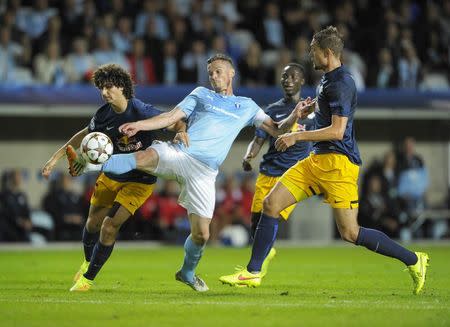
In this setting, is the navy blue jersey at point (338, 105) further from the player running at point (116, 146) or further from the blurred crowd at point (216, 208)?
the blurred crowd at point (216, 208)

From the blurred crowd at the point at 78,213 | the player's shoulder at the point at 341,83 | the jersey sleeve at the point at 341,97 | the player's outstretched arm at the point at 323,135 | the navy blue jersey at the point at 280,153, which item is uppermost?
the player's shoulder at the point at 341,83

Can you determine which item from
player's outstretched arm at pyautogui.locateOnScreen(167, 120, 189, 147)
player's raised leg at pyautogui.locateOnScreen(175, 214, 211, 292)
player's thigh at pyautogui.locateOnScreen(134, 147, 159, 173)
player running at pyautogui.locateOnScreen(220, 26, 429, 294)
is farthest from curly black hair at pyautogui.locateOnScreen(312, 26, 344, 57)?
player's raised leg at pyautogui.locateOnScreen(175, 214, 211, 292)

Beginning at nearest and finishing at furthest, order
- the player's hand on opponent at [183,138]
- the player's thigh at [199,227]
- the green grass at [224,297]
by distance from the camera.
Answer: the green grass at [224,297], the player's hand on opponent at [183,138], the player's thigh at [199,227]

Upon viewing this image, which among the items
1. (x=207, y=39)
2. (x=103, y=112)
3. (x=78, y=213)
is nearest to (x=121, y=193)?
(x=103, y=112)

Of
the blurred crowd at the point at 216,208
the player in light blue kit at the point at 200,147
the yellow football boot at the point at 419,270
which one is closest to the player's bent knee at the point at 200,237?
the player in light blue kit at the point at 200,147

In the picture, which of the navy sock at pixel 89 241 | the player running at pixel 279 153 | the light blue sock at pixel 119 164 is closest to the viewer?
the light blue sock at pixel 119 164

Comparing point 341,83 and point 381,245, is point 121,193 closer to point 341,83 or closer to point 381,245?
point 341,83

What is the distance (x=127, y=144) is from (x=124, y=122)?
21 centimetres

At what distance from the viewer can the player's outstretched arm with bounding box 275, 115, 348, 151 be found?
29.3 ft

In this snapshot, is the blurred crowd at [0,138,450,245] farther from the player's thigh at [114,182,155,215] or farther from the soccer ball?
the soccer ball

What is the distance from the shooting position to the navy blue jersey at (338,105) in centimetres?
905

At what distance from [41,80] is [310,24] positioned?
19.0 feet

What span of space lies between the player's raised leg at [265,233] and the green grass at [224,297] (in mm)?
145

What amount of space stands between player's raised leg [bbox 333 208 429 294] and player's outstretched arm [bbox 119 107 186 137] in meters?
1.67
